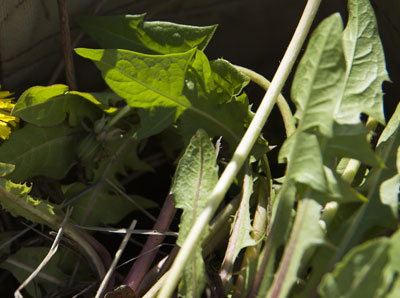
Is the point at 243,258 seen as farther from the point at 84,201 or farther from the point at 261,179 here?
the point at 84,201

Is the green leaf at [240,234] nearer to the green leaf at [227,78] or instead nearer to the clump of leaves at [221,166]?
the clump of leaves at [221,166]

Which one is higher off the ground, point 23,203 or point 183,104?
point 183,104

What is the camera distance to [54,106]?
662mm

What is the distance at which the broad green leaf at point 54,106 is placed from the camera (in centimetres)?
63

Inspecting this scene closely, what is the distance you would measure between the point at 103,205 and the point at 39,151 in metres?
0.11

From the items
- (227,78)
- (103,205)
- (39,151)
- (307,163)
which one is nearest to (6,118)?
(39,151)

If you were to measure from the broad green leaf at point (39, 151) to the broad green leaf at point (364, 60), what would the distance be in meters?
0.37

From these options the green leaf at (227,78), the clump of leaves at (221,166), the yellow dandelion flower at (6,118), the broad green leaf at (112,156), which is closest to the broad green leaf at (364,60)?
the clump of leaves at (221,166)

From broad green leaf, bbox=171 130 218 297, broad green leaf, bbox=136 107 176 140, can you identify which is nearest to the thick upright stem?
broad green leaf, bbox=136 107 176 140

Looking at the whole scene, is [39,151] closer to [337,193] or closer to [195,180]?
[195,180]

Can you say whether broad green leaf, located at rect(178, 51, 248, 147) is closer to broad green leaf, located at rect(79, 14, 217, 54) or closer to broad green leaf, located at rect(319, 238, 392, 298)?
broad green leaf, located at rect(79, 14, 217, 54)

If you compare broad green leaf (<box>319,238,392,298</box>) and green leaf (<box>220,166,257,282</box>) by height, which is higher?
broad green leaf (<box>319,238,392,298</box>)

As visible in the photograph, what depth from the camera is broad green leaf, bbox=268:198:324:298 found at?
1.48 ft

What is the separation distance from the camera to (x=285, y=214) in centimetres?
50
